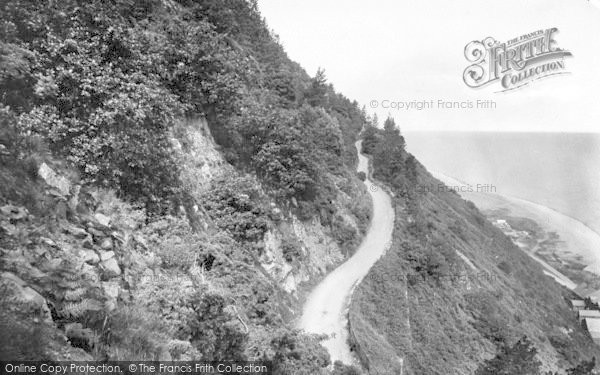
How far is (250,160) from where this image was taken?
20047mm

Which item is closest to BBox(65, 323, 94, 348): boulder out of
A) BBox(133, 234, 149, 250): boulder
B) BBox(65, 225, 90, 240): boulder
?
BBox(65, 225, 90, 240): boulder

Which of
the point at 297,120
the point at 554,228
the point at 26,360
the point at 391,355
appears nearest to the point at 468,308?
the point at 391,355

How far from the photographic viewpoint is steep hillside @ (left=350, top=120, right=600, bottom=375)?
18.9 metres

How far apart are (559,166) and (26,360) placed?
18480 cm

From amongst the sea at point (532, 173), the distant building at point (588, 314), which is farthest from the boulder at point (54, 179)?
the sea at point (532, 173)

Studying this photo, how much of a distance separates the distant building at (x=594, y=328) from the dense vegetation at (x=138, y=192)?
50.9 meters

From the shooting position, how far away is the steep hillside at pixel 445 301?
18922mm

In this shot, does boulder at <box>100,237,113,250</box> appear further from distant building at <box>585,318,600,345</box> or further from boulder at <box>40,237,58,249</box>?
distant building at <box>585,318,600,345</box>

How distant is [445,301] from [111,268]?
24.8m

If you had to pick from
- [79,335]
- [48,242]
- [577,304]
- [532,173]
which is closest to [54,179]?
[48,242]

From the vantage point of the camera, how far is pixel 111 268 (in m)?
6.77

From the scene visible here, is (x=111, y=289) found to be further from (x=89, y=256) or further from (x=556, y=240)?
(x=556, y=240)

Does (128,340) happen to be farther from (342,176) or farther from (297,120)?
(342,176)

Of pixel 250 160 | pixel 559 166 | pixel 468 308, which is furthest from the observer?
pixel 559 166
